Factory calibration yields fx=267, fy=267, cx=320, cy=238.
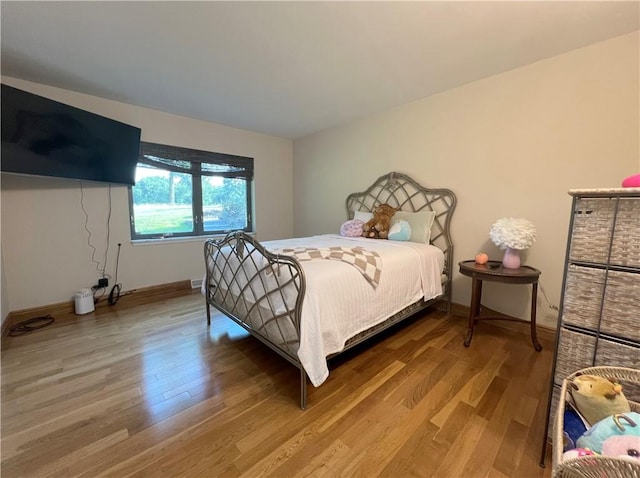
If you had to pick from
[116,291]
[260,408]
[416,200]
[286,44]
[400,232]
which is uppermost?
[286,44]

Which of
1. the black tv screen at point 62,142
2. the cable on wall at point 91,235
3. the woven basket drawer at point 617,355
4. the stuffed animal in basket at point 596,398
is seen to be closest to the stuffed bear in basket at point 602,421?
the stuffed animal in basket at point 596,398

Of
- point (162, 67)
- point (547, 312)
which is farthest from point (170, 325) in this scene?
point (547, 312)

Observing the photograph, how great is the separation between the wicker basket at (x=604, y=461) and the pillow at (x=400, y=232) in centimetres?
191

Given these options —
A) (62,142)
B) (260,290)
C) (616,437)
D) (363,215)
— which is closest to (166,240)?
(62,142)

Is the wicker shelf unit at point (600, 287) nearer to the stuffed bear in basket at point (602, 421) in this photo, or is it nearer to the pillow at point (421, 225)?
the stuffed bear in basket at point (602, 421)

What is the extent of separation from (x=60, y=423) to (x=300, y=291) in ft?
4.91

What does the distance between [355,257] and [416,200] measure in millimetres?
1673

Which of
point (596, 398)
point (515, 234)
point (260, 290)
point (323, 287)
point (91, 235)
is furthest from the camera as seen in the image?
point (91, 235)

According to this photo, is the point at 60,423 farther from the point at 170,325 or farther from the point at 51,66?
the point at 51,66

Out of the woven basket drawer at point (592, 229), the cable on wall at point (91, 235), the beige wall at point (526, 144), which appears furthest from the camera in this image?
the cable on wall at point (91, 235)

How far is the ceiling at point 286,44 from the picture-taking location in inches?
66.4

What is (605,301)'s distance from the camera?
1.10 metres

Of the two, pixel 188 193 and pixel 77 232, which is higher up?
pixel 188 193

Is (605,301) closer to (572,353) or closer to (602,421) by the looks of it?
(572,353)
